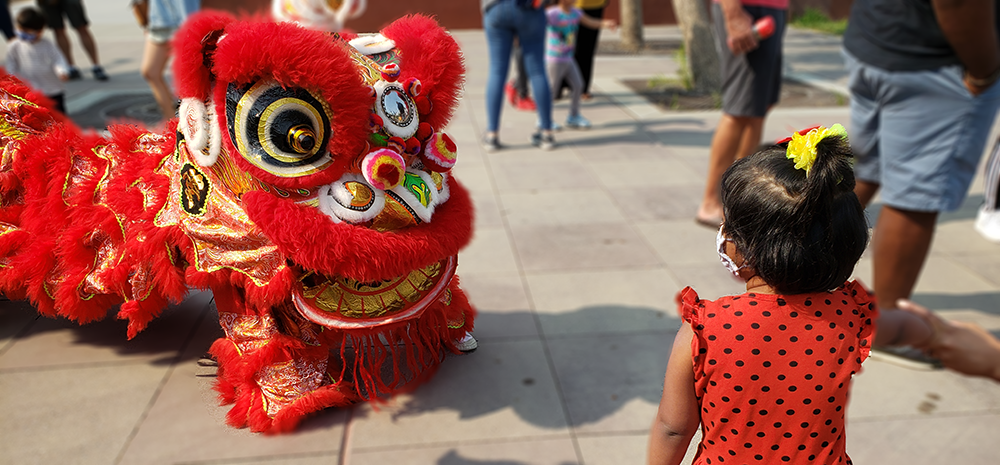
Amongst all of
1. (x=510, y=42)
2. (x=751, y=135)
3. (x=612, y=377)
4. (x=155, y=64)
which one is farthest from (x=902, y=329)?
(x=155, y=64)

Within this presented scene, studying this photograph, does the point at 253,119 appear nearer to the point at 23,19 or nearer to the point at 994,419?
the point at 994,419

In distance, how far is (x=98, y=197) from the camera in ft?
6.06

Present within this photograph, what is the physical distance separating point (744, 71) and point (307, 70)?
2957 mm

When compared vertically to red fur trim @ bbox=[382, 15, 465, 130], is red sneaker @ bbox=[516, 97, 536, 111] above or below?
below

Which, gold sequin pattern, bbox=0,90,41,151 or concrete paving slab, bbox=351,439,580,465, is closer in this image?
gold sequin pattern, bbox=0,90,41,151

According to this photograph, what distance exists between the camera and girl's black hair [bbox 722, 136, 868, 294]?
116 cm

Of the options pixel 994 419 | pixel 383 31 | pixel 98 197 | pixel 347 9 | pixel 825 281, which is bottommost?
pixel 994 419

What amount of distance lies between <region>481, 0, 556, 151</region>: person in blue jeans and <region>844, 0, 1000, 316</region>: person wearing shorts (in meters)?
2.47

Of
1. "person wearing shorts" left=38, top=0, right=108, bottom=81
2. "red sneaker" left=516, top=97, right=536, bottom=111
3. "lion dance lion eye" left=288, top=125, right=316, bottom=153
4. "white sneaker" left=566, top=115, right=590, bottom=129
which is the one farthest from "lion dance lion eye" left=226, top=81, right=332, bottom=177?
"person wearing shorts" left=38, top=0, right=108, bottom=81

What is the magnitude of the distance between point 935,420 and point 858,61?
58.5 inches

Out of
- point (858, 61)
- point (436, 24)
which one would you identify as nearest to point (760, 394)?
point (436, 24)

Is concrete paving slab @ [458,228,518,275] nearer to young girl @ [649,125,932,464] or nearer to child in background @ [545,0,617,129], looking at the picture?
young girl @ [649,125,932,464]

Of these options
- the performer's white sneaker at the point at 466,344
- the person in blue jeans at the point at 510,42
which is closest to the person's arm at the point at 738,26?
the person in blue jeans at the point at 510,42

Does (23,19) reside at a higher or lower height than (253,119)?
lower
